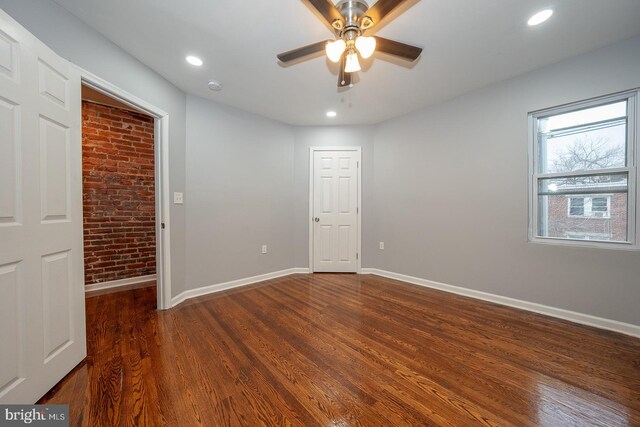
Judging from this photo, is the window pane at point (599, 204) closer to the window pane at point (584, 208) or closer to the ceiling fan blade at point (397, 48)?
the window pane at point (584, 208)

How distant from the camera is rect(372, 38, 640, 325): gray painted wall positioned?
2070 mm

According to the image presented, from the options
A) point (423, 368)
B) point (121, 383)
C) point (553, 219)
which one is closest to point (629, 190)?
point (553, 219)

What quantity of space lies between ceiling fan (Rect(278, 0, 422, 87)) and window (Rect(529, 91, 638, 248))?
1.93m

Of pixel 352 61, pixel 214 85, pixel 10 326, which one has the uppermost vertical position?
pixel 214 85

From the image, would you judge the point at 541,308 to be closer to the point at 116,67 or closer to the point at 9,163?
the point at 9,163

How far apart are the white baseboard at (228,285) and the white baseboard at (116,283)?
118 centimetres

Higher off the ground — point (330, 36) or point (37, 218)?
point (330, 36)

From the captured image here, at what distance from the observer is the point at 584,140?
7.39 feet

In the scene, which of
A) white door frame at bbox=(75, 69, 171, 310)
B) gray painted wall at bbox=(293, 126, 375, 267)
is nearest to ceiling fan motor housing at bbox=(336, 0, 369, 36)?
white door frame at bbox=(75, 69, 171, 310)

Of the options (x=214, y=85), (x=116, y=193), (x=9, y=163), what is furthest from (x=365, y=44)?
(x=116, y=193)

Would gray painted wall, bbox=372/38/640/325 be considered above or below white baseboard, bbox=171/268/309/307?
above

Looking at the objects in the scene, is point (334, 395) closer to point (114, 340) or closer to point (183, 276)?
point (114, 340)

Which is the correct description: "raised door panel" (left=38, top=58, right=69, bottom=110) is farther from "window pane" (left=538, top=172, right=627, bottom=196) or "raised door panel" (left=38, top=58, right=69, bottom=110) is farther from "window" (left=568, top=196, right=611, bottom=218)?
"window" (left=568, top=196, right=611, bottom=218)

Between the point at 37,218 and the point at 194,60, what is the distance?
5.77ft
